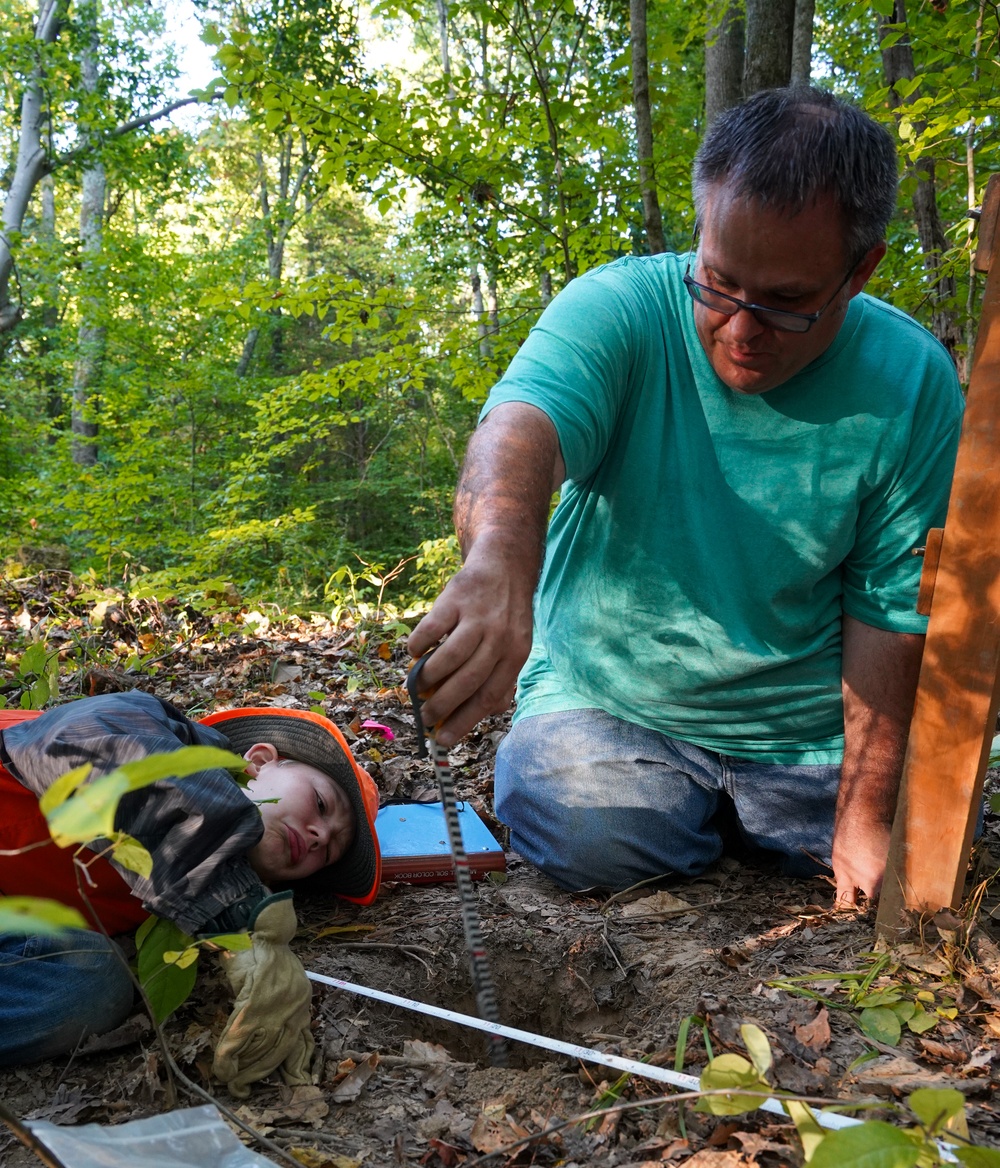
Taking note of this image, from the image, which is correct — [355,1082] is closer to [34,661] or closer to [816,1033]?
[816,1033]

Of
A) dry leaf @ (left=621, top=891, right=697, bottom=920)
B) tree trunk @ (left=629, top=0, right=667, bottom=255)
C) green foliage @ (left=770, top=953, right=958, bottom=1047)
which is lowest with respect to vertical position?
dry leaf @ (left=621, top=891, right=697, bottom=920)

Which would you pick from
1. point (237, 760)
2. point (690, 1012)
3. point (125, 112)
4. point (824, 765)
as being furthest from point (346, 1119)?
point (125, 112)

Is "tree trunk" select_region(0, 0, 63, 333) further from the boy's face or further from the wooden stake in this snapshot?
the wooden stake

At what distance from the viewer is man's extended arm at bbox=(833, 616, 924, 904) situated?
2537 millimetres

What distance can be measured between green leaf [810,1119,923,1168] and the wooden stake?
1.23 m

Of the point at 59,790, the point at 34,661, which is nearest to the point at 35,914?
the point at 59,790

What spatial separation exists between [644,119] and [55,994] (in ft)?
16.9

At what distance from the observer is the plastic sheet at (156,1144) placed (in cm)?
109

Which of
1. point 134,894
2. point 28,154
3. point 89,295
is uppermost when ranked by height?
point 28,154

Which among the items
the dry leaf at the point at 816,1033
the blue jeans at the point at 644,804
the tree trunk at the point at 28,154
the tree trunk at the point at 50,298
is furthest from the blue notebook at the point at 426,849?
the tree trunk at the point at 28,154

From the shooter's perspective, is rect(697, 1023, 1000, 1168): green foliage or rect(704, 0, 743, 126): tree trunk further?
rect(704, 0, 743, 126): tree trunk

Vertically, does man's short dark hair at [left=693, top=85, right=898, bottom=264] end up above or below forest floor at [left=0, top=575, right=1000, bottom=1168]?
above

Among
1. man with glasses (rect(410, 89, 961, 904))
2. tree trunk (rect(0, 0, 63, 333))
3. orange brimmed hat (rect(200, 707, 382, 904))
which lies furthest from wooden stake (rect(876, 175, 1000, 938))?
tree trunk (rect(0, 0, 63, 333))

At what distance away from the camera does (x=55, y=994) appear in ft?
5.83
